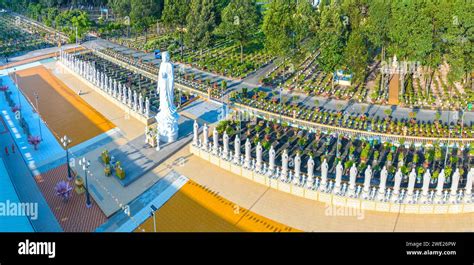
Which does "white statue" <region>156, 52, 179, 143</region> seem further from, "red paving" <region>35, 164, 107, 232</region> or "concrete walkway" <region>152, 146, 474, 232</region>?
"red paving" <region>35, 164, 107, 232</region>

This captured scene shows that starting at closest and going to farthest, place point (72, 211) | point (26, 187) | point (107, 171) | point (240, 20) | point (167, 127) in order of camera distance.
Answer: point (72, 211), point (26, 187), point (107, 171), point (167, 127), point (240, 20)

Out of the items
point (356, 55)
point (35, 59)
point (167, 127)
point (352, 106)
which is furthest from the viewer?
point (35, 59)

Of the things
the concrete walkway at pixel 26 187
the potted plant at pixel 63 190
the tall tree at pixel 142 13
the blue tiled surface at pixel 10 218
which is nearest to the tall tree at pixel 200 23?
the tall tree at pixel 142 13

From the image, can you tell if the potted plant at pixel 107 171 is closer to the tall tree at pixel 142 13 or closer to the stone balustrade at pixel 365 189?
the stone balustrade at pixel 365 189

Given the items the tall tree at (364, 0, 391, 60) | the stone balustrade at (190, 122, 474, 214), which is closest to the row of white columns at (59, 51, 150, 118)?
the stone balustrade at (190, 122, 474, 214)

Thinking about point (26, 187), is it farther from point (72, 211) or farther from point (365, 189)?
point (365, 189)

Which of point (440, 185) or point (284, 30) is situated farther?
point (284, 30)

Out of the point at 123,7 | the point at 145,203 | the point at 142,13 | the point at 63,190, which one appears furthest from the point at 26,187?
the point at 123,7

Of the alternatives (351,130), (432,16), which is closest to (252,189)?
(351,130)
